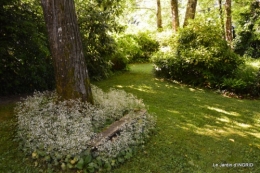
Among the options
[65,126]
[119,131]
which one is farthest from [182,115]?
[65,126]

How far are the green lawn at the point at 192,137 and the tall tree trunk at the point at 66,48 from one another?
1.42 m

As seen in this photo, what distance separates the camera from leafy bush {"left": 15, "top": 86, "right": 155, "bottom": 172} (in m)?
3.35

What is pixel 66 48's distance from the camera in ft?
13.7

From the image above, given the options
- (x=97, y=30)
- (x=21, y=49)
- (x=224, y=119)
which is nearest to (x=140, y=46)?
(x=97, y=30)

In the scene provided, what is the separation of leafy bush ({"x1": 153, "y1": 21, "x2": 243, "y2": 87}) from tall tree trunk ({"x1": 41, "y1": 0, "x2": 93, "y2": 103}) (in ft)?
16.3

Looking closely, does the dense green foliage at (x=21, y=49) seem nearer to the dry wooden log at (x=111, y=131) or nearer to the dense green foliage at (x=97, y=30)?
the dense green foliage at (x=97, y=30)

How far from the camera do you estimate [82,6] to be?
316 inches

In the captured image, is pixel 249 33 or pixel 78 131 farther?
pixel 249 33

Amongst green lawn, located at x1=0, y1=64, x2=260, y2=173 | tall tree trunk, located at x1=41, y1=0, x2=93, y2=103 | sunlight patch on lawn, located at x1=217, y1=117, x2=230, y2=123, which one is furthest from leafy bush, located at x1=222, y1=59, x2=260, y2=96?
tall tree trunk, located at x1=41, y1=0, x2=93, y2=103

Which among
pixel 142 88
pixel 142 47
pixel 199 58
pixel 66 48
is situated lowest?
pixel 142 88

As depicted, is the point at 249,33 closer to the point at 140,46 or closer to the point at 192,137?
the point at 140,46

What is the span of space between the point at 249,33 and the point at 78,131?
44.7 feet

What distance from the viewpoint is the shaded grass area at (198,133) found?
3598 mm

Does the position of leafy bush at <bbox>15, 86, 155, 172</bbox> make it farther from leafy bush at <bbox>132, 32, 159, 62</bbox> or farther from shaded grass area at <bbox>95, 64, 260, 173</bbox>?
leafy bush at <bbox>132, 32, 159, 62</bbox>
